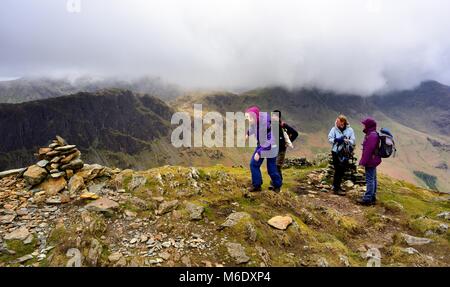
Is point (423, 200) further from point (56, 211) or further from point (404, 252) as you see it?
point (56, 211)

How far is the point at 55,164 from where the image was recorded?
51.6 ft

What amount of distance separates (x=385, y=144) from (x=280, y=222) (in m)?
9.02

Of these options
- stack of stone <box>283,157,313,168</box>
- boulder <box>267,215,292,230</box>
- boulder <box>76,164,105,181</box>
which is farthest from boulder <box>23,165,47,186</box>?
stack of stone <box>283,157,313,168</box>

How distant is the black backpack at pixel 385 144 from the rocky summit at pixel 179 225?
10.5 feet

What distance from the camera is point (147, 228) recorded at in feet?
40.4

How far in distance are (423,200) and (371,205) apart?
6.49 m

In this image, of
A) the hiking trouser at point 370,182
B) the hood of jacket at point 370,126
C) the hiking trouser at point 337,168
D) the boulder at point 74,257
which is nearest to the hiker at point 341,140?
the hiking trouser at point 337,168

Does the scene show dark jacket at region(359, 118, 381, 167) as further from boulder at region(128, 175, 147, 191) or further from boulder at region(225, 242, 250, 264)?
boulder at region(128, 175, 147, 191)

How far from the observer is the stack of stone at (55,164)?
1512 cm

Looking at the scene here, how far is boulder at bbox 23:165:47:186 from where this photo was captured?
14945 mm

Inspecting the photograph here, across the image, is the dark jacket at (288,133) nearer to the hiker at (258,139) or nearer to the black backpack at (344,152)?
the hiker at (258,139)

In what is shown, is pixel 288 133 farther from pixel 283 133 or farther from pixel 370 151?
pixel 370 151
